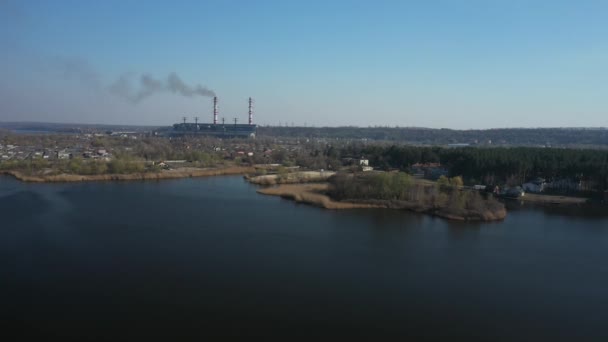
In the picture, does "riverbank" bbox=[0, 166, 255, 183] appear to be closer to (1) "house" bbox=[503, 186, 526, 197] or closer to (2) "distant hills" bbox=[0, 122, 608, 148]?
(1) "house" bbox=[503, 186, 526, 197]

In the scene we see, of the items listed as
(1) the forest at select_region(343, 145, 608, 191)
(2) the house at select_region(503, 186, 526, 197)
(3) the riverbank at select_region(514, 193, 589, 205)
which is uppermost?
(1) the forest at select_region(343, 145, 608, 191)

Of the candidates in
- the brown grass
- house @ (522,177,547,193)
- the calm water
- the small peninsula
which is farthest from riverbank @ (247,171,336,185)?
house @ (522,177,547,193)

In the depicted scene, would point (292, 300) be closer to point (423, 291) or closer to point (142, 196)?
point (423, 291)

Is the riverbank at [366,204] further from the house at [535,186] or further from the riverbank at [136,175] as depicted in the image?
the riverbank at [136,175]

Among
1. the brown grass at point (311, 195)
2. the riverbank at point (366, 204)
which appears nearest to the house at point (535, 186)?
the riverbank at point (366, 204)

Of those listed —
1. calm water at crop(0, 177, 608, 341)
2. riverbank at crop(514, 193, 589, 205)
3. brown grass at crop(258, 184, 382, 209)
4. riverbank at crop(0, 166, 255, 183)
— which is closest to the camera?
calm water at crop(0, 177, 608, 341)

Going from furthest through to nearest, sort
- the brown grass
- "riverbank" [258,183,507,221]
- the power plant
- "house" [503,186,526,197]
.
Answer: the power plant
"house" [503,186,526,197]
the brown grass
"riverbank" [258,183,507,221]

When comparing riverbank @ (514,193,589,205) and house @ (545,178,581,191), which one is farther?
house @ (545,178,581,191)
